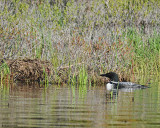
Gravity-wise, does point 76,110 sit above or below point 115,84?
below

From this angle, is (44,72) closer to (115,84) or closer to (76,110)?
(115,84)

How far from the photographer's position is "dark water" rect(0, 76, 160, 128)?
25.9 feet

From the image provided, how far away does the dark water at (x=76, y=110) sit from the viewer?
25.9 feet

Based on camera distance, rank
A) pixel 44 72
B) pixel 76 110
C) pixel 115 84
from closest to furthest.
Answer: pixel 76 110 < pixel 115 84 < pixel 44 72

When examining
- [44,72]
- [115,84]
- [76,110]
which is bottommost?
[76,110]

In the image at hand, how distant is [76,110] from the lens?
956 cm

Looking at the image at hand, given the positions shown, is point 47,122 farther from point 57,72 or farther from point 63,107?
point 57,72

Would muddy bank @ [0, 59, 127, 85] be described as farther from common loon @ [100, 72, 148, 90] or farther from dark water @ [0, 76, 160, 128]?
dark water @ [0, 76, 160, 128]

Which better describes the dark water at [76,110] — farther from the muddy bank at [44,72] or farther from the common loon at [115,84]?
the muddy bank at [44,72]

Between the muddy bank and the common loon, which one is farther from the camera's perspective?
the muddy bank

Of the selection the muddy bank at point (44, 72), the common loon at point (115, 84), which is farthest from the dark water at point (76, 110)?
the muddy bank at point (44, 72)

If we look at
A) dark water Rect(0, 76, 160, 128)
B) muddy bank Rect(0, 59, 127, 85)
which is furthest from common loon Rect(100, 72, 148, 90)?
dark water Rect(0, 76, 160, 128)

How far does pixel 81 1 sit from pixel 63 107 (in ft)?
81.4

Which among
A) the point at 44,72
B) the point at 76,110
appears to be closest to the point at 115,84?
the point at 44,72
